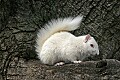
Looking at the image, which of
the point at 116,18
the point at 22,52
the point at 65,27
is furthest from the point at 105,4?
the point at 22,52

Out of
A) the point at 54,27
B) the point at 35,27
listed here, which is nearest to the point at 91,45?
the point at 54,27

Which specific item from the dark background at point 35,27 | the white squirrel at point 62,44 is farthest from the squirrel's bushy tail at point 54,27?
the dark background at point 35,27

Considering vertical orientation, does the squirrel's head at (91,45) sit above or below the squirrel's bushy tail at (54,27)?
below

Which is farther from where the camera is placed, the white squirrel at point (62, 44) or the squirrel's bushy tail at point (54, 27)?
the squirrel's bushy tail at point (54, 27)

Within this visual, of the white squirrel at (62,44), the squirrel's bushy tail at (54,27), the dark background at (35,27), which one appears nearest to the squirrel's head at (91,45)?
the white squirrel at (62,44)

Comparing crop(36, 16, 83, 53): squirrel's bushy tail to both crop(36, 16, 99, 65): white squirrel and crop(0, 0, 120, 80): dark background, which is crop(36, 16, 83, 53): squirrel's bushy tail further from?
crop(0, 0, 120, 80): dark background

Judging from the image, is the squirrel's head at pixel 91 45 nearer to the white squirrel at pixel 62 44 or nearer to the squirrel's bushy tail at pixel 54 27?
the white squirrel at pixel 62 44

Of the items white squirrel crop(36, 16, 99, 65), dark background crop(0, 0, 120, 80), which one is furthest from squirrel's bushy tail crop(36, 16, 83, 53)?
dark background crop(0, 0, 120, 80)
